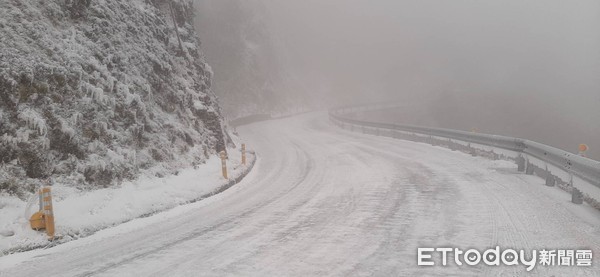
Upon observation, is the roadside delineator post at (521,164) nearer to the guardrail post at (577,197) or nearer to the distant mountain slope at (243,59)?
the guardrail post at (577,197)

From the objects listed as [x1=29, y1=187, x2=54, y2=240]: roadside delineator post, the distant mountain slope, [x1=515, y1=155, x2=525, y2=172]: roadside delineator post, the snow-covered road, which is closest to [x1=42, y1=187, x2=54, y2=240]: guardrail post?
[x1=29, y1=187, x2=54, y2=240]: roadside delineator post

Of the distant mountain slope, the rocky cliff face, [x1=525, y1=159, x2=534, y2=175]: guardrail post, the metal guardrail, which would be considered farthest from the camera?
the distant mountain slope

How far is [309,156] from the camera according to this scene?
1775 cm

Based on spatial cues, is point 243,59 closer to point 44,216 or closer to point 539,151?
point 539,151

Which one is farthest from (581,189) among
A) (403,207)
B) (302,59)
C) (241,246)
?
(302,59)

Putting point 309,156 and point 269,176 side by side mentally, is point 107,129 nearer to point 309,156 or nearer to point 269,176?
point 269,176

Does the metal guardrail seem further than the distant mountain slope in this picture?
No

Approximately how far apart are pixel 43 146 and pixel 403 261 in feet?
25.2

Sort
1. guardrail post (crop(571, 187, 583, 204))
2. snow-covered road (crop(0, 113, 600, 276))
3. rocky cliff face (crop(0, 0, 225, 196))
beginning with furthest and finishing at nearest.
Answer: rocky cliff face (crop(0, 0, 225, 196)) < guardrail post (crop(571, 187, 583, 204)) < snow-covered road (crop(0, 113, 600, 276))

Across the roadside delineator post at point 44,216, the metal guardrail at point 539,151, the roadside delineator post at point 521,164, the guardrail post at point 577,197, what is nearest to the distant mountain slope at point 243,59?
the metal guardrail at point 539,151

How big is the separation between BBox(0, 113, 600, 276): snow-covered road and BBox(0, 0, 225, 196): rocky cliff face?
84.5 inches

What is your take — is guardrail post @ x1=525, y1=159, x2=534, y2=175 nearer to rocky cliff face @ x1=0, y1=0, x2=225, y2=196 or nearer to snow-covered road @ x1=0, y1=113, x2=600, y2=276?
snow-covered road @ x1=0, y1=113, x2=600, y2=276

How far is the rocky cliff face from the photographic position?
8508 millimetres

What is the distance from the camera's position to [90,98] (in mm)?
10156
